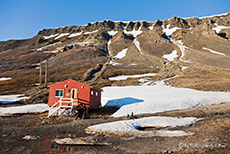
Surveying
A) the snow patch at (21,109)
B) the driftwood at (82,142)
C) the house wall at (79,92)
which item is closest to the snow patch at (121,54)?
the snow patch at (21,109)

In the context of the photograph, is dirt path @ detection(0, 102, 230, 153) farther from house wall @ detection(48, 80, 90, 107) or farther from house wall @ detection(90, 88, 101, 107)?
house wall @ detection(90, 88, 101, 107)

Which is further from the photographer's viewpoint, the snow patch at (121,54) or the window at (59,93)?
the snow patch at (121,54)

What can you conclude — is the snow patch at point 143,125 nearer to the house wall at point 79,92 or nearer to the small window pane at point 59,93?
the house wall at point 79,92

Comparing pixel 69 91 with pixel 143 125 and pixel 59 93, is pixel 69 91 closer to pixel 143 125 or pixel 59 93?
pixel 59 93

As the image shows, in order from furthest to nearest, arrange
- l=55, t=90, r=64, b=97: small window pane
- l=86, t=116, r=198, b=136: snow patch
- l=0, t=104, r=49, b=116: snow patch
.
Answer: l=0, t=104, r=49, b=116: snow patch, l=55, t=90, r=64, b=97: small window pane, l=86, t=116, r=198, b=136: snow patch

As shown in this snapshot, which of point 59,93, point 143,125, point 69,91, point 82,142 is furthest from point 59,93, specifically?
point 82,142

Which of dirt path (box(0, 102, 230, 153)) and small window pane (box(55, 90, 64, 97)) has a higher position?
small window pane (box(55, 90, 64, 97))

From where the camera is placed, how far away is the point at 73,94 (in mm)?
29781

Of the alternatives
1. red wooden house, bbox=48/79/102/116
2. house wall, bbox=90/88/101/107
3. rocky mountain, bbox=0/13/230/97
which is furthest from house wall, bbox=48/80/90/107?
rocky mountain, bbox=0/13/230/97

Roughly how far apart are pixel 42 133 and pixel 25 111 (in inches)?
718

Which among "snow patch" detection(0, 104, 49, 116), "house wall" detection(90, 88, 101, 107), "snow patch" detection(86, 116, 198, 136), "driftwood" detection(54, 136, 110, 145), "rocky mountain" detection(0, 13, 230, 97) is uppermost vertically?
"rocky mountain" detection(0, 13, 230, 97)

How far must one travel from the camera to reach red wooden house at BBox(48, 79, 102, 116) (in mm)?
28797

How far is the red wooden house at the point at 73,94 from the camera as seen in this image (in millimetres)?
28797

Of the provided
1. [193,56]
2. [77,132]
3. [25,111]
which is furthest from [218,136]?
[193,56]
